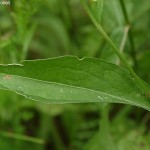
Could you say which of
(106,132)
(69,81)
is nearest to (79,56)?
(106,132)

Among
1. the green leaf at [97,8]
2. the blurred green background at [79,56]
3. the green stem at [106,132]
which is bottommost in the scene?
Result: the green stem at [106,132]

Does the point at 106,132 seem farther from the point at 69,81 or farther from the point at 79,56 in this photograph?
the point at 79,56

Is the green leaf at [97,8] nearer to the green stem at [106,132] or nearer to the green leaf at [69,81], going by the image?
the green leaf at [69,81]

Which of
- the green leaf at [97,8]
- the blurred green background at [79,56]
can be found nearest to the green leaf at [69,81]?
the green leaf at [97,8]

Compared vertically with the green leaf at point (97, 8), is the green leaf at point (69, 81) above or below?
below

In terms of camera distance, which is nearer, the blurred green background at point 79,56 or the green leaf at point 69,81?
the green leaf at point 69,81

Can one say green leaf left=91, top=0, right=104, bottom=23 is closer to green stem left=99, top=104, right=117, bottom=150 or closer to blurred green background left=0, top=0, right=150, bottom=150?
blurred green background left=0, top=0, right=150, bottom=150

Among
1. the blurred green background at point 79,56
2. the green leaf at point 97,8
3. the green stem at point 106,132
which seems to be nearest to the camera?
the green leaf at point 97,8
